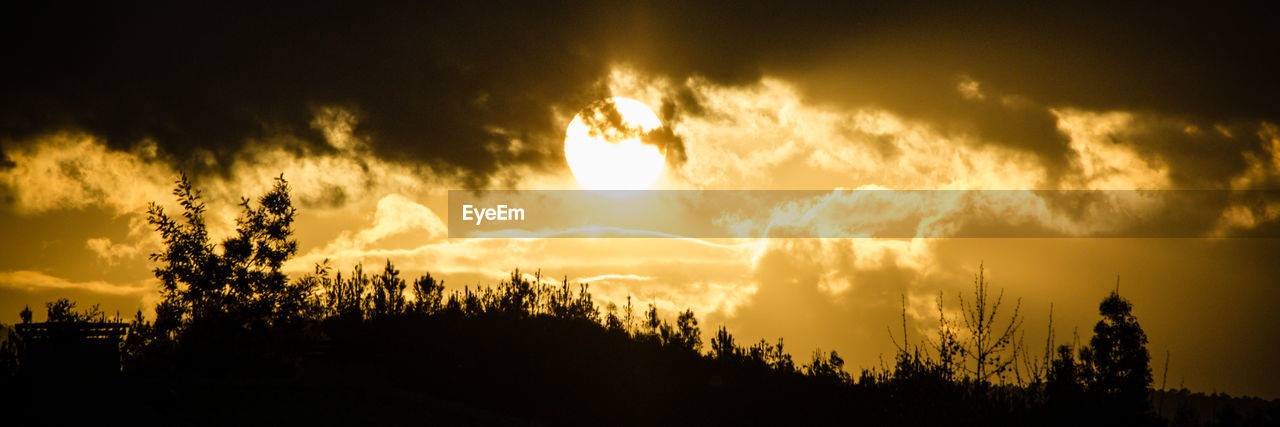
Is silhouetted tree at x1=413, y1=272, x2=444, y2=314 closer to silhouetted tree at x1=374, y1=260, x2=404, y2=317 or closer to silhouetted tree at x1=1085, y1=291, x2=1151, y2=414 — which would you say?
silhouetted tree at x1=374, y1=260, x2=404, y2=317

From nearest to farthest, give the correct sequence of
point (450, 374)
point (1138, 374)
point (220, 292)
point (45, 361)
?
1. point (45, 361)
2. point (220, 292)
3. point (450, 374)
4. point (1138, 374)

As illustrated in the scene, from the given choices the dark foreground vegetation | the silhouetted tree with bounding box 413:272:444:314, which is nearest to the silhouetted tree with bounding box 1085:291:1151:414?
the dark foreground vegetation

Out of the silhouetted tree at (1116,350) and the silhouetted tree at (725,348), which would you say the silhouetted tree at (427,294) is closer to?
the silhouetted tree at (725,348)

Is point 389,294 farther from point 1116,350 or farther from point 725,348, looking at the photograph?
point 1116,350

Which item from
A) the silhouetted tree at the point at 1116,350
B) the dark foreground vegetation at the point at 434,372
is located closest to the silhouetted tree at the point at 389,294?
the dark foreground vegetation at the point at 434,372

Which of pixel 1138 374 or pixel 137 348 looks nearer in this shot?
pixel 137 348

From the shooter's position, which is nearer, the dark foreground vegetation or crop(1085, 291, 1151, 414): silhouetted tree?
the dark foreground vegetation

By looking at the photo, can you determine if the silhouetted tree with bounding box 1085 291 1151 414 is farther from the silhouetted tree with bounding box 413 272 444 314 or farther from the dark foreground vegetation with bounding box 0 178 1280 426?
the silhouetted tree with bounding box 413 272 444 314

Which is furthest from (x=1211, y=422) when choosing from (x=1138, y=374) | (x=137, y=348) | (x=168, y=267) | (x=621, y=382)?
(x=137, y=348)

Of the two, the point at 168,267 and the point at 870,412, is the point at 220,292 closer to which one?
the point at 168,267

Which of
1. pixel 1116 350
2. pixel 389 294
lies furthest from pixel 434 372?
pixel 1116 350

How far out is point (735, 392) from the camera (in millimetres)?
23234

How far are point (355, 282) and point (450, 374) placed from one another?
29.2ft

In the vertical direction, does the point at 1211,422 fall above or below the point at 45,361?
below
